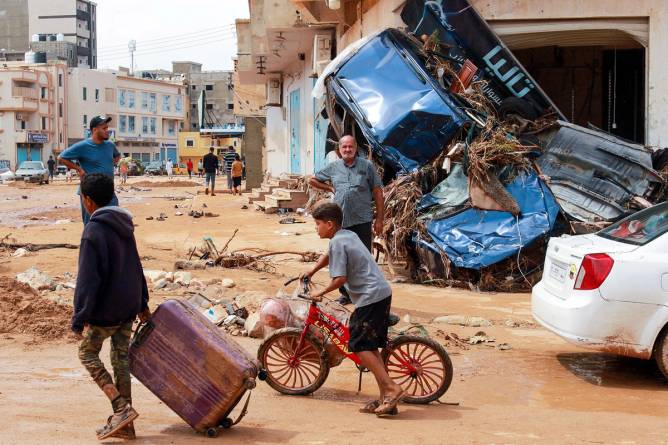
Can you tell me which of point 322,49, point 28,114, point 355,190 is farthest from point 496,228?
point 28,114

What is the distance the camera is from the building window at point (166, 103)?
107125mm

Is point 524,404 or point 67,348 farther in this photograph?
point 67,348

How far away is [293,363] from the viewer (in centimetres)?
646

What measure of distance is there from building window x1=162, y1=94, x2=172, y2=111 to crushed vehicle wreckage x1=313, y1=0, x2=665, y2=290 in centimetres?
9559

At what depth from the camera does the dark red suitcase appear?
5.25 metres

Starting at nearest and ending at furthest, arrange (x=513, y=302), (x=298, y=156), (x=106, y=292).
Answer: (x=106, y=292) → (x=513, y=302) → (x=298, y=156)

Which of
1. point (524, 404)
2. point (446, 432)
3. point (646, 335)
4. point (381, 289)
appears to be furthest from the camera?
point (646, 335)

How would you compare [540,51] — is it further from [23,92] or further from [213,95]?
[213,95]

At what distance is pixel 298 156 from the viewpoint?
29375 mm

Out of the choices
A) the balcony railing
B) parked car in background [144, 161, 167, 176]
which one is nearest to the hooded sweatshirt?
parked car in background [144, 161, 167, 176]

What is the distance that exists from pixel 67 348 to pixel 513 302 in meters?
5.15

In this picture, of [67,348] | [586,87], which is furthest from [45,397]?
[586,87]

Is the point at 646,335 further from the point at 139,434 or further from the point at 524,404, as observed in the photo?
the point at 139,434

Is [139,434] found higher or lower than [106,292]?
lower
